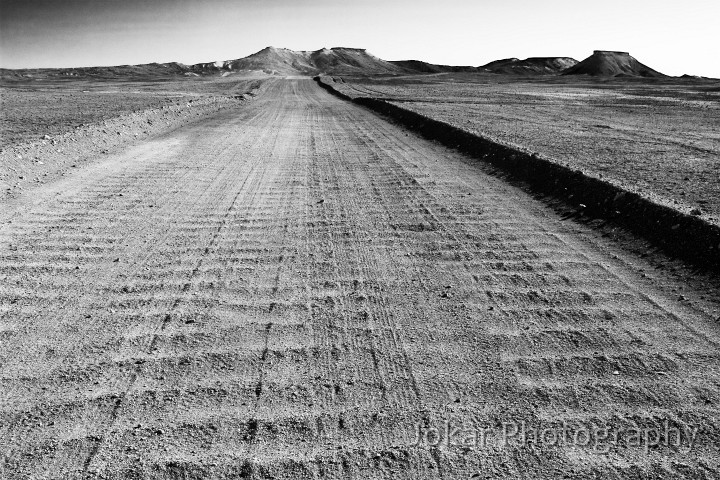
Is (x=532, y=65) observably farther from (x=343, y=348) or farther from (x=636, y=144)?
(x=343, y=348)

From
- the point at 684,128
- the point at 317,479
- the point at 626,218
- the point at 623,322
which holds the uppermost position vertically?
the point at 684,128

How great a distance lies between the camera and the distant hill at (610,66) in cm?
11081

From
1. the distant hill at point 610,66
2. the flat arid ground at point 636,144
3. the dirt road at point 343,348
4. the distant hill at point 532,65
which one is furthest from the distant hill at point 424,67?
the dirt road at point 343,348

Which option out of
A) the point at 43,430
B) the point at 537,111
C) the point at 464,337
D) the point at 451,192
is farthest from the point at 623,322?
the point at 537,111

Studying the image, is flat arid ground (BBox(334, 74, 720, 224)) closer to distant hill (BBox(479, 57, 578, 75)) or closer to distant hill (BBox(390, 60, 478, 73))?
distant hill (BBox(479, 57, 578, 75))

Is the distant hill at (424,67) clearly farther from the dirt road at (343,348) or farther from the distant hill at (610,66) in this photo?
the dirt road at (343,348)

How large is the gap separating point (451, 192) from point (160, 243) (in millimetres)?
4621

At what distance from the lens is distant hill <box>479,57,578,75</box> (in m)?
133

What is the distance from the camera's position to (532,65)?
13938cm

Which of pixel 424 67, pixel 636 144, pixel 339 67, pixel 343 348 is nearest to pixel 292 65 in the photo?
pixel 339 67

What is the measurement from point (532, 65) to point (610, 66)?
90.3 ft

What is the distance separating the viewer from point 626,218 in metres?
6.86

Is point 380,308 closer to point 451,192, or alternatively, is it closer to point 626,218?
point 626,218

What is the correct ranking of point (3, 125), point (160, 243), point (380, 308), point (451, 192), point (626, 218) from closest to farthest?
1. point (380, 308)
2. point (160, 243)
3. point (626, 218)
4. point (451, 192)
5. point (3, 125)
